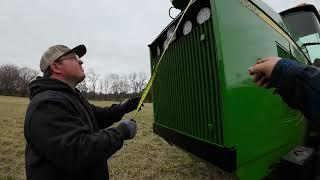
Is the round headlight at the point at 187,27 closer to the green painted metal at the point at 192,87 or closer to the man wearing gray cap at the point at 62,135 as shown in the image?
the green painted metal at the point at 192,87

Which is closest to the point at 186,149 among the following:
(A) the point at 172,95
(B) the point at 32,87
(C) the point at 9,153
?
(A) the point at 172,95

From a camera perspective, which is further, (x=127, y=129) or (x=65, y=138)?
(x=127, y=129)

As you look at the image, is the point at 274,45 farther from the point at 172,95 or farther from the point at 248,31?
the point at 172,95

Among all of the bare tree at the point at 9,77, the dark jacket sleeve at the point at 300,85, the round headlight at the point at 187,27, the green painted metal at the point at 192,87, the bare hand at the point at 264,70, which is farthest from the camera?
the bare tree at the point at 9,77

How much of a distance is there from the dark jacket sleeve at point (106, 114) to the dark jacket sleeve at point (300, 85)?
2189 mm

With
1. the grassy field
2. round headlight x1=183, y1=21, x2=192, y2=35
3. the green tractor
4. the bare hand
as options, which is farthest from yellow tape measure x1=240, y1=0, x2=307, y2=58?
the grassy field

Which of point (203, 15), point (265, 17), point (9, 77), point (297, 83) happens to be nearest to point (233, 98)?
point (203, 15)

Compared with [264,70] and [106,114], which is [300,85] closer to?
[264,70]

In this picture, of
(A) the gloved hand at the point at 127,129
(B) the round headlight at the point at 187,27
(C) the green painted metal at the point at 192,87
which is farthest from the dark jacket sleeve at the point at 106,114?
(B) the round headlight at the point at 187,27

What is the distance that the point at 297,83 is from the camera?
1375mm

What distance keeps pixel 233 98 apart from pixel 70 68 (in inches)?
54.4

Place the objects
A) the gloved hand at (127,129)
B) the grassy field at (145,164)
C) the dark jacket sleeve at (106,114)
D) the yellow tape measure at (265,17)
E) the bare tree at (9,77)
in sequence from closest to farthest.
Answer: the gloved hand at (127,129), the yellow tape measure at (265,17), the dark jacket sleeve at (106,114), the grassy field at (145,164), the bare tree at (9,77)

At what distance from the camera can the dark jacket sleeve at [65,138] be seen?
6.43ft

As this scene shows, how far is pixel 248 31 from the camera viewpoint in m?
2.62
